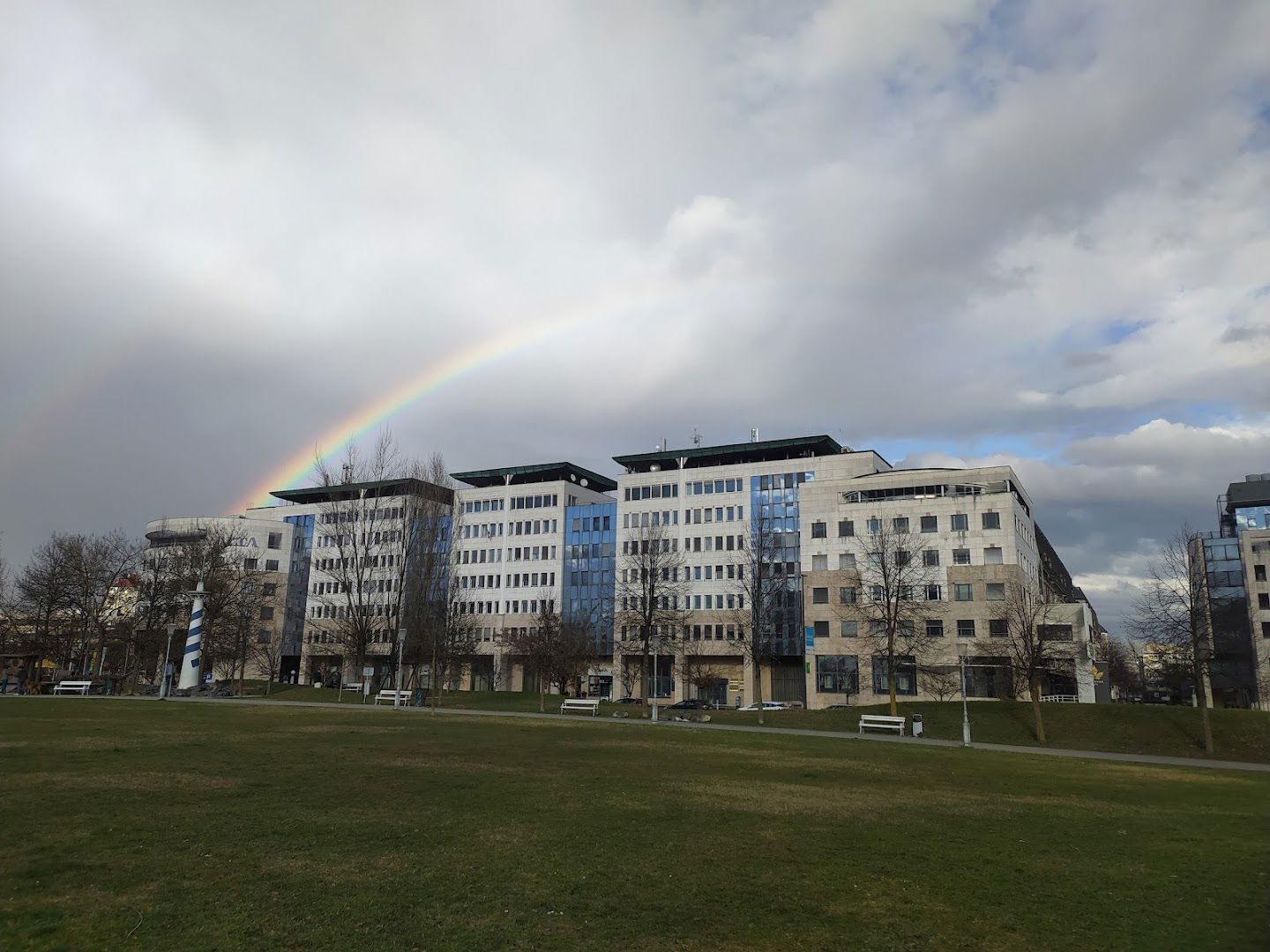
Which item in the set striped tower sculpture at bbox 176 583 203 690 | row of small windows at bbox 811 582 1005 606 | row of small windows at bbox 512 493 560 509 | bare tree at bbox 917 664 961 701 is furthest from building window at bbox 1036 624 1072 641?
row of small windows at bbox 512 493 560 509

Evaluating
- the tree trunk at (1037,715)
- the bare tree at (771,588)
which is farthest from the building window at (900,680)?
the tree trunk at (1037,715)

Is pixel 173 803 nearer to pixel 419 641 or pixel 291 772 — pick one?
pixel 291 772

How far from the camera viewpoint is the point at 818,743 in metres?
39.8

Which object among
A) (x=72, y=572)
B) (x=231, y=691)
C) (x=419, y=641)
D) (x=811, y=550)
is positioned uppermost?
(x=811, y=550)

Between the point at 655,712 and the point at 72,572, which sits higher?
the point at 72,572

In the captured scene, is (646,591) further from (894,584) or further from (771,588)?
(771,588)

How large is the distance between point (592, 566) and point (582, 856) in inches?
4241

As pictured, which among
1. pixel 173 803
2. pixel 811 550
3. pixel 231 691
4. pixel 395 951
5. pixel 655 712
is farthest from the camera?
pixel 811 550

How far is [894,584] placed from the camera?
7581cm

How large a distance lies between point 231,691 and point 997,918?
84193 mm

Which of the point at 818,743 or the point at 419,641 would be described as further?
the point at 419,641

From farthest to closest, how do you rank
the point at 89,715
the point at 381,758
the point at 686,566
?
the point at 686,566, the point at 89,715, the point at 381,758

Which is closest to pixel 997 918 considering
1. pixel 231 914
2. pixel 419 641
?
pixel 231 914

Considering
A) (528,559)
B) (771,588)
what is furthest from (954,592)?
(528,559)
